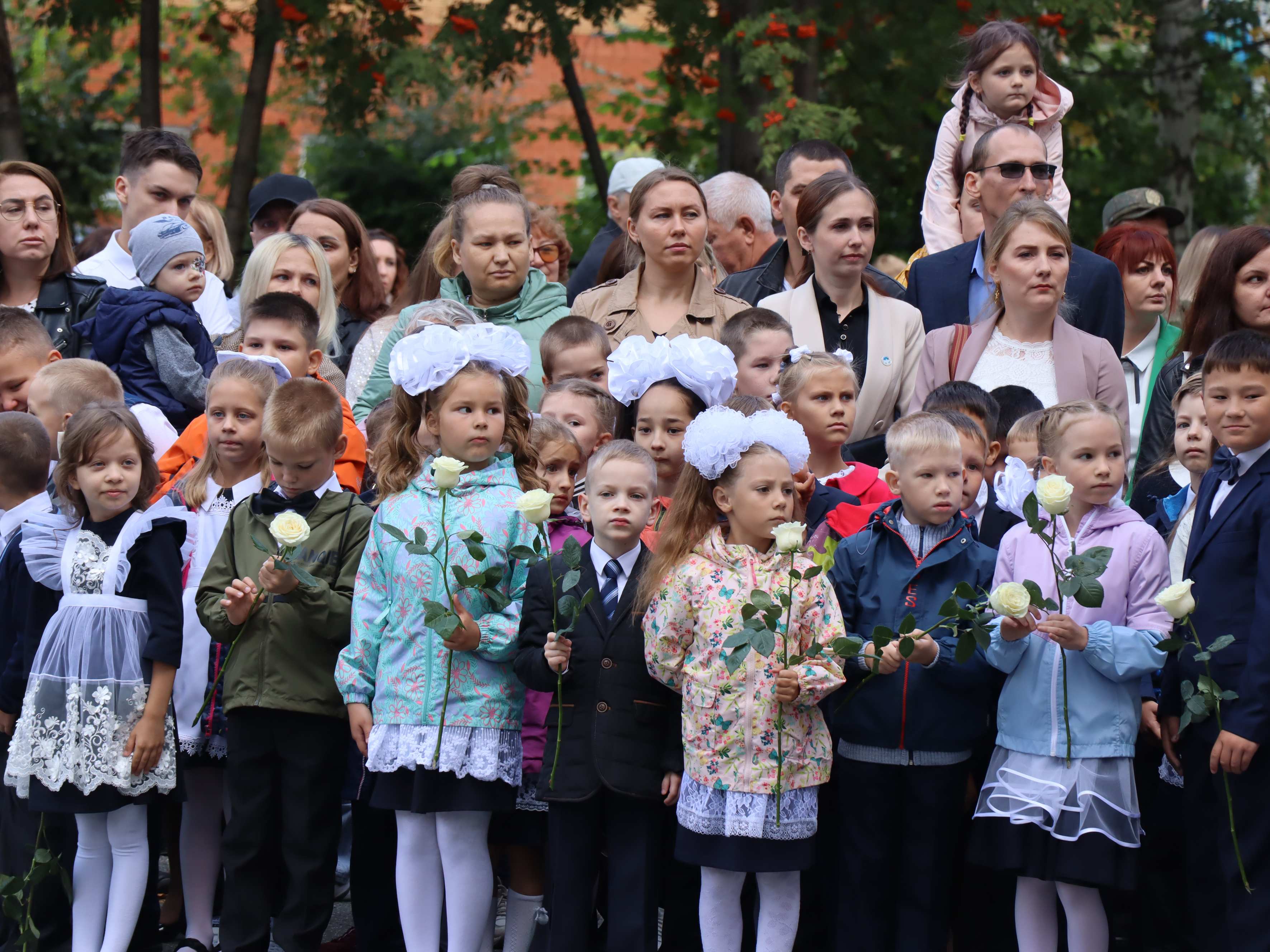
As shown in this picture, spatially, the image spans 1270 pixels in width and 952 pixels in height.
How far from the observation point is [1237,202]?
1208cm

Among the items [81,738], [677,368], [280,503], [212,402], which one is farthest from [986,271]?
[81,738]

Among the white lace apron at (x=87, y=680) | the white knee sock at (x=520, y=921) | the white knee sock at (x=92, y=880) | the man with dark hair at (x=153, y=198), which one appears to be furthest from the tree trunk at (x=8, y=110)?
the white knee sock at (x=520, y=921)

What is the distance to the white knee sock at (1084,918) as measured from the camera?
3.98 m

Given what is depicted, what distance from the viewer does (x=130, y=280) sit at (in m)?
6.30

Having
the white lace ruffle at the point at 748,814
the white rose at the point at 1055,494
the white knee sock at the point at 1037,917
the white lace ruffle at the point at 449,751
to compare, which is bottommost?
the white knee sock at the point at 1037,917

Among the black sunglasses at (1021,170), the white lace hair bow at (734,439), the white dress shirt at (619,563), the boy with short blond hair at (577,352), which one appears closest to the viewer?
the white lace hair bow at (734,439)

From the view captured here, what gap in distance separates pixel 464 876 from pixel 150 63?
26.2 ft

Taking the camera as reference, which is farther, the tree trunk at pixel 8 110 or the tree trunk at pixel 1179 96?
the tree trunk at pixel 1179 96

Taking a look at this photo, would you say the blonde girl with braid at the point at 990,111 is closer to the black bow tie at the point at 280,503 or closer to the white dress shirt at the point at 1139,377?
the white dress shirt at the point at 1139,377

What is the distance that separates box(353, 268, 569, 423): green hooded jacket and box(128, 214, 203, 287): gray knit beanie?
0.90m

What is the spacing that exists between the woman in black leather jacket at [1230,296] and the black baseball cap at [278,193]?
4.51m

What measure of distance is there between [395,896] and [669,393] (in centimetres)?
194

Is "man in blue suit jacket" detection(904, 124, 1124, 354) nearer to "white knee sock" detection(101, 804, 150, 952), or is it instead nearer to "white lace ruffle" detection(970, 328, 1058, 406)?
"white lace ruffle" detection(970, 328, 1058, 406)

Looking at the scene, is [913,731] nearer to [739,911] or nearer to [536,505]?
[739,911]
